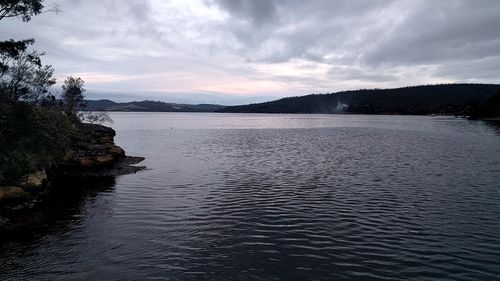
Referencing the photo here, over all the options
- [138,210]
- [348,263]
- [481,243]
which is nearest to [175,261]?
[348,263]

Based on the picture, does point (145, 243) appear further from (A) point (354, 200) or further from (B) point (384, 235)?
(A) point (354, 200)

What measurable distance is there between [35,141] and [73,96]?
27058 mm

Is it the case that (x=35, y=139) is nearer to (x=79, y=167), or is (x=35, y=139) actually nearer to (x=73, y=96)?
(x=79, y=167)

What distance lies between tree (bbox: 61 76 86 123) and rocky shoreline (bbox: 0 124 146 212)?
427 cm

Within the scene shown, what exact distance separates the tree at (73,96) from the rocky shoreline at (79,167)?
4267mm

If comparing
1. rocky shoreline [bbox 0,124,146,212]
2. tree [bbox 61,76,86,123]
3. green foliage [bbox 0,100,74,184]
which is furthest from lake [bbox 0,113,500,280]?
tree [bbox 61,76,86,123]

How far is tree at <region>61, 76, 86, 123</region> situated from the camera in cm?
5642

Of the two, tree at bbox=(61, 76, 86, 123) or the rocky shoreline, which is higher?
tree at bbox=(61, 76, 86, 123)

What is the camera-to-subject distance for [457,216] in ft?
75.8

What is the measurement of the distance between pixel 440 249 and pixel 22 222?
24.5m

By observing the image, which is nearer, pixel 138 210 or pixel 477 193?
pixel 138 210

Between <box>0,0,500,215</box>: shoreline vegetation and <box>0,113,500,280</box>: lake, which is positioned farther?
<box>0,0,500,215</box>: shoreline vegetation

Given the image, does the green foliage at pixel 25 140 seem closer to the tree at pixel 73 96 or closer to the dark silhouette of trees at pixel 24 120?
the dark silhouette of trees at pixel 24 120

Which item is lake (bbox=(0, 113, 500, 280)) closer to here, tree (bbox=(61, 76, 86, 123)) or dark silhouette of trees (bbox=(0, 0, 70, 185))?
dark silhouette of trees (bbox=(0, 0, 70, 185))
